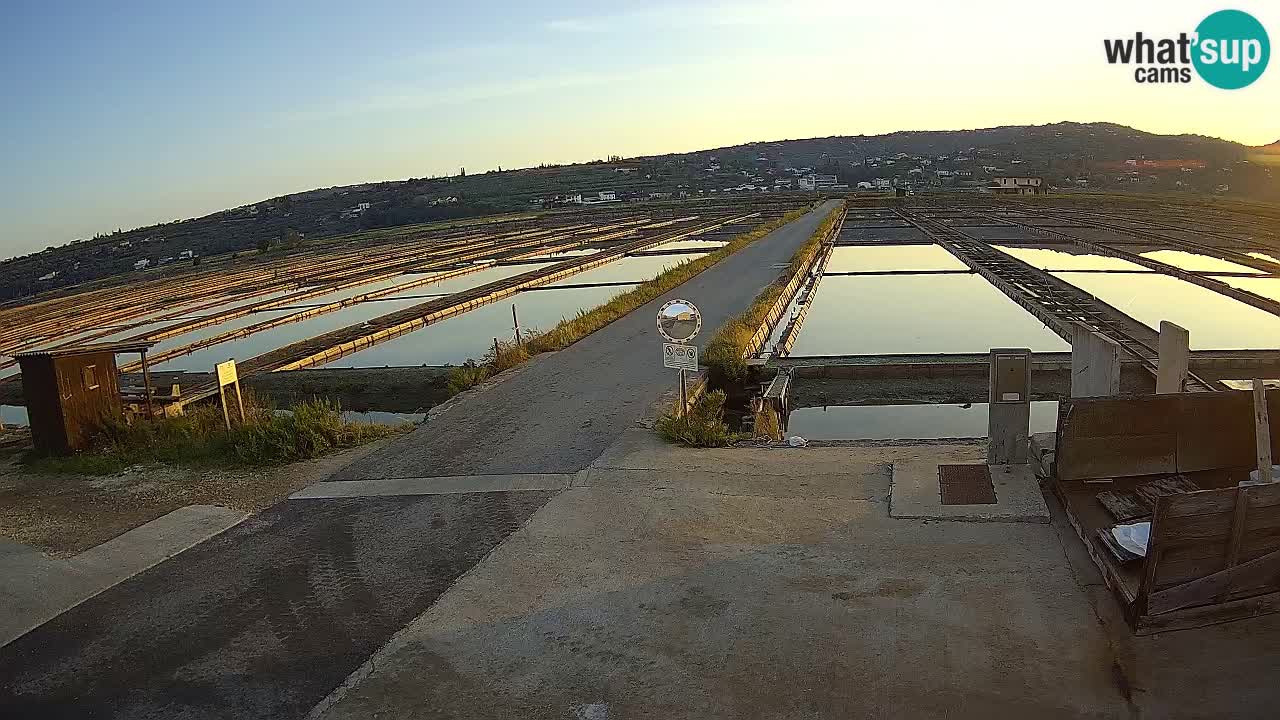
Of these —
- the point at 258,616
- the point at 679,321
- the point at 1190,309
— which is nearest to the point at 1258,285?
the point at 1190,309

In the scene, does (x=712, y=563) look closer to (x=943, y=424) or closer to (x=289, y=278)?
(x=943, y=424)

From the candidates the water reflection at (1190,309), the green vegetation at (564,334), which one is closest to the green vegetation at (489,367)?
the green vegetation at (564,334)

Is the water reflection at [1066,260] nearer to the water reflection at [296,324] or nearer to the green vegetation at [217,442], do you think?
the water reflection at [296,324]

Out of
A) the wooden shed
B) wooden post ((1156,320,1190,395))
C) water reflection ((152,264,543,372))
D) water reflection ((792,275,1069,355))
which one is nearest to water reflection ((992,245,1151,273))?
water reflection ((792,275,1069,355))

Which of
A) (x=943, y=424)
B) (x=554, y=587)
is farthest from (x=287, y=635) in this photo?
(x=943, y=424)

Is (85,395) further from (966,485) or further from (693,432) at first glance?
(966,485)
